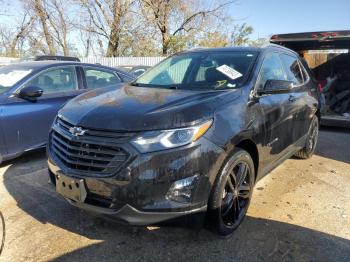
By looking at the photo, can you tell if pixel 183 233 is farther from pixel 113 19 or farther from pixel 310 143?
pixel 113 19

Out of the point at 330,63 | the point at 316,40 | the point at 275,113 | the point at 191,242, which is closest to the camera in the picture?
the point at 191,242

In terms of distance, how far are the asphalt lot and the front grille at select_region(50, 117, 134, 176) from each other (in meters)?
0.74

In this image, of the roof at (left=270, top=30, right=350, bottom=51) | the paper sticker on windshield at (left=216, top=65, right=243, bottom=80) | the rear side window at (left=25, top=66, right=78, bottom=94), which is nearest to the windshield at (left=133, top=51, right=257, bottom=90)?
the paper sticker on windshield at (left=216, top=65, right=243, bottom=80)

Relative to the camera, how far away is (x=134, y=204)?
8.38 feet

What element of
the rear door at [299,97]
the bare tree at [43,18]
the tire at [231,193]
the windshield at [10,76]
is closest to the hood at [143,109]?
the tire at [231,193]

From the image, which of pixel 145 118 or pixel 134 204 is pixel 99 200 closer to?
pixel 134 204

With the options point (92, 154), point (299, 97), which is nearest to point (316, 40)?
point (299, 97)

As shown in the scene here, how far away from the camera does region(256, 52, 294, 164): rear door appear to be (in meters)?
3.55

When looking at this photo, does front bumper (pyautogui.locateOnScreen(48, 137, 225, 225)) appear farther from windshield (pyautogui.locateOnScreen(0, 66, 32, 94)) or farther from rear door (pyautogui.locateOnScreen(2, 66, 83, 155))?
windshield (pyautogui.locateOnScreen(0, 66, 32, 94))

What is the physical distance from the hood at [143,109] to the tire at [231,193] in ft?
1.65

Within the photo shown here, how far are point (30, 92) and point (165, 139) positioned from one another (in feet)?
9.64

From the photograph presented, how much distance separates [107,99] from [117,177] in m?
0.97

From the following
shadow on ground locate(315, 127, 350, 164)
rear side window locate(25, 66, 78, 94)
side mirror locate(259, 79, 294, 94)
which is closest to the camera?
side mirror locate(259, 79, 294, 94)

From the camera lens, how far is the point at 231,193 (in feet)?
10.4
